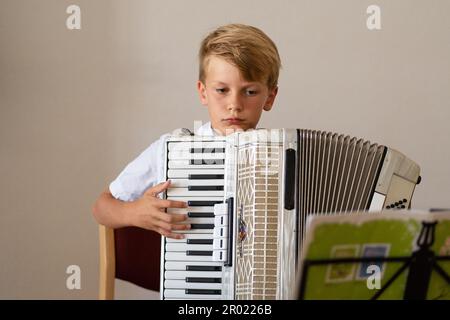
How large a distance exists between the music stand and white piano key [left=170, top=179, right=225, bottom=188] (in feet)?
1.49

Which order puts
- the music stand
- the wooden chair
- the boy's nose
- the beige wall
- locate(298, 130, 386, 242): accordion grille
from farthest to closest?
the beige wall, the wooden chair, the boy's nose, locate(298, 130, 386, 242): accordion grille, the music stand

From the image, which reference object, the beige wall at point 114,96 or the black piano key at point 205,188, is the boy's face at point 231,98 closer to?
the black piano key at point 205,188

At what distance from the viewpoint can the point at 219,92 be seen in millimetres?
1662

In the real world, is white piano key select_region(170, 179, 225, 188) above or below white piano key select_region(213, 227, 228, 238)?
above

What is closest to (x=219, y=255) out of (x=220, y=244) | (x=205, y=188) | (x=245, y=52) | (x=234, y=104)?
(x=220, y=244)

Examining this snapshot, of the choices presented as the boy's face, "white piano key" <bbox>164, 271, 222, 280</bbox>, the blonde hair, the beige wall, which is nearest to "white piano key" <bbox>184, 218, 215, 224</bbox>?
"white piano key" <bbox>164, 271, 222, 280</bbox>

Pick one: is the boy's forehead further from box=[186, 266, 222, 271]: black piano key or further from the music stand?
the music stand

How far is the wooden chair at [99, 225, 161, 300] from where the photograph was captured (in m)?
1.84

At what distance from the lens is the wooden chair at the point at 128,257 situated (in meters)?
1.84

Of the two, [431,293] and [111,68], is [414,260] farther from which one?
[111,68]

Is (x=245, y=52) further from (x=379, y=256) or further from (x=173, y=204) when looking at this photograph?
(x=379, y=256)

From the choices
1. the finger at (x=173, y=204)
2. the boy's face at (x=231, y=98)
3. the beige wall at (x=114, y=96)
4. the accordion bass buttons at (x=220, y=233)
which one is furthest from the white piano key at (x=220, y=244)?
the beige wall at (x=114, y=96)

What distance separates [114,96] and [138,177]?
70 cm

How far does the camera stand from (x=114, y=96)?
2367 millimetres
